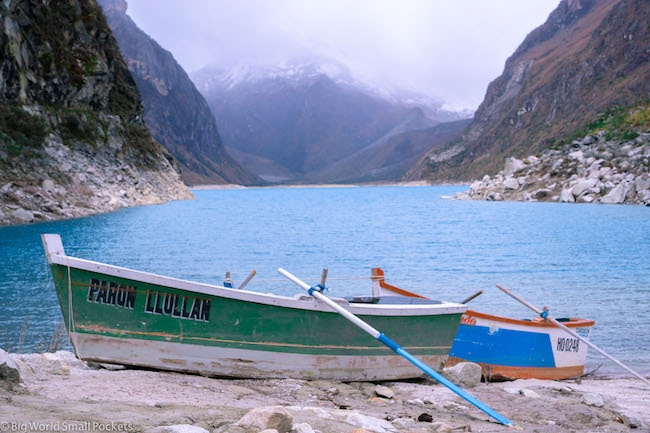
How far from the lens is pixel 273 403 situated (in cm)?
773

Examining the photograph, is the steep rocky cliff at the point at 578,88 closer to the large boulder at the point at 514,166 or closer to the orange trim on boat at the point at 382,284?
the large boulder at the point at 514,166

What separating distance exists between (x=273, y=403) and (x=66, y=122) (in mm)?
61985

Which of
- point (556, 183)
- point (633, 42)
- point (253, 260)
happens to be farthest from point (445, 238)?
point (633, 42)

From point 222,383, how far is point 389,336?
2.98 m

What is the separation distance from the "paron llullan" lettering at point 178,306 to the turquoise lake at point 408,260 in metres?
3.89

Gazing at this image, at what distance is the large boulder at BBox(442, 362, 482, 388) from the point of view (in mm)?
10203

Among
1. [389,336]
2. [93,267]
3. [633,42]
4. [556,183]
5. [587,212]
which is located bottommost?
[389,336]

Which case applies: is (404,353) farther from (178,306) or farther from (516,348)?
(516,348)

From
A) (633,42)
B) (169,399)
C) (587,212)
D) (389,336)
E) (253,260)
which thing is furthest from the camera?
(633,42)

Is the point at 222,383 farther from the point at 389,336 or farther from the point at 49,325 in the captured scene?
the point at 49,325

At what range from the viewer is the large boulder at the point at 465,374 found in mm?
10203

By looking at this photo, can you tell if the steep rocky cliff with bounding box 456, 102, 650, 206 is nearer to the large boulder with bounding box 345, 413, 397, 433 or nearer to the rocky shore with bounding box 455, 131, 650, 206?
the rocky shore with bounding box 455, 131, 650, 206

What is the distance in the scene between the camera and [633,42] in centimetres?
13625

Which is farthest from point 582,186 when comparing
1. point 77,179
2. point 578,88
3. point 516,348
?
point 578,88
